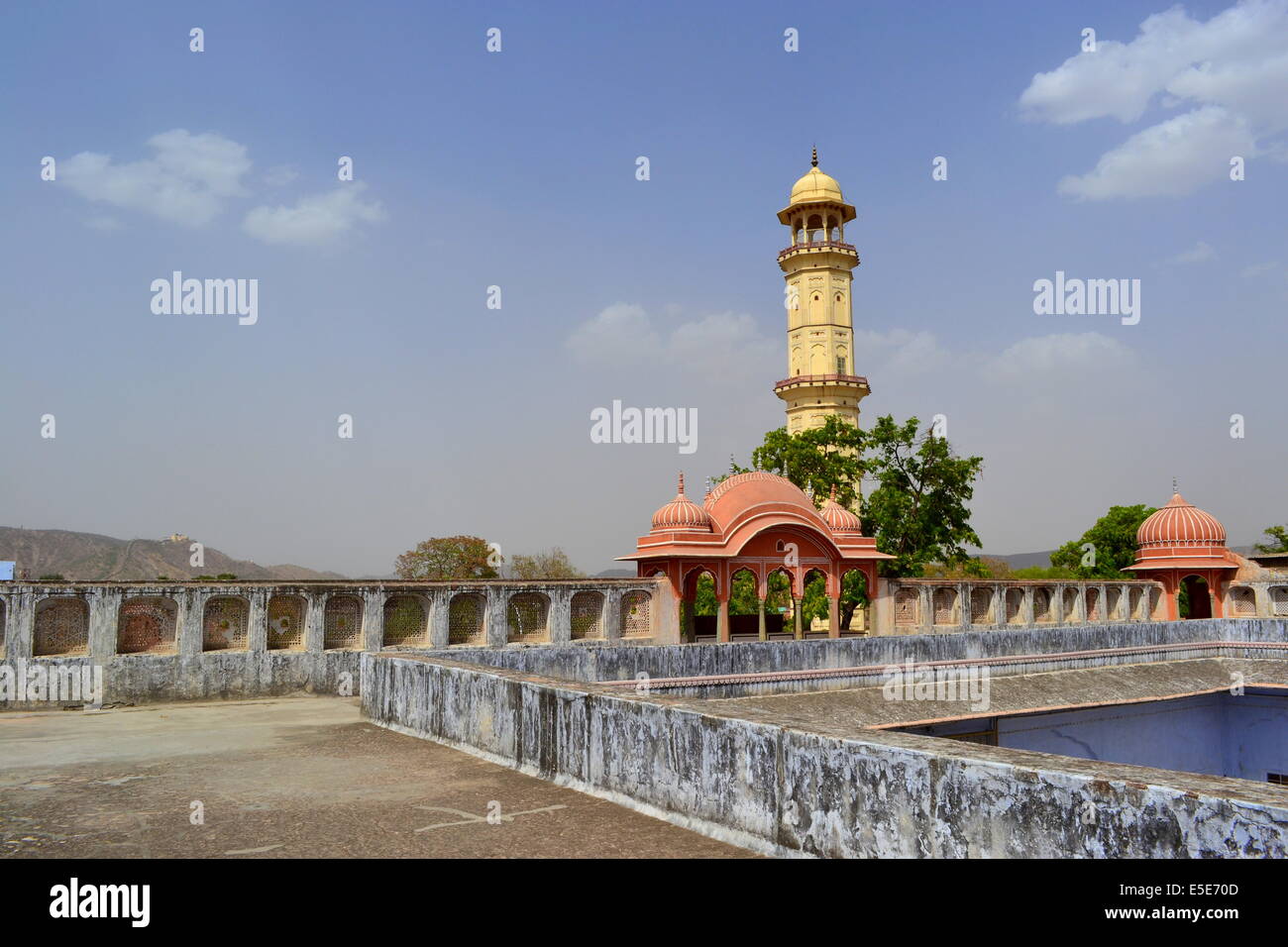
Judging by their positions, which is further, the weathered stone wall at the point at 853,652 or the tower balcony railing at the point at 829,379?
the tower balcony railing at the point at 829,379

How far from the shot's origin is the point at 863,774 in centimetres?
443

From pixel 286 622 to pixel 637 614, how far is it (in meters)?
7.83

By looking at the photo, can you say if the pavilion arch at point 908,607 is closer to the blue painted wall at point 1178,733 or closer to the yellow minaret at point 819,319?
the blue painted wall at point 1178,733

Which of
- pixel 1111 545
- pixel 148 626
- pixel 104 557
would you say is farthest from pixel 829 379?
pixel 104 557

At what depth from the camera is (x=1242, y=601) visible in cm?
3014

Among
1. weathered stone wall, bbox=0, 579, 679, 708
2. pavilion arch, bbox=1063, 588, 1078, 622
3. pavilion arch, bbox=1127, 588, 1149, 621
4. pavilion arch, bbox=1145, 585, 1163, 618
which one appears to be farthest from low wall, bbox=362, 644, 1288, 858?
pavilion arch, bbox=1145, 585, 1163, 618

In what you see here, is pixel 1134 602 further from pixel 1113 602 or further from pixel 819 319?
pixel 819 319

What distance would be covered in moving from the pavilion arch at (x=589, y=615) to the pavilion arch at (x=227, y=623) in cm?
652

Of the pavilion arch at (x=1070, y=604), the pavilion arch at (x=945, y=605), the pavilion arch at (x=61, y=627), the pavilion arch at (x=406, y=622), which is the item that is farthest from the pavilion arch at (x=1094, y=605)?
the pavilion arch at (x=61, y=627)

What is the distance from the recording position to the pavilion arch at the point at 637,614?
20.9 meters

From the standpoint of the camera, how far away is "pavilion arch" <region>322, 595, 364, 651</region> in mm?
16203
